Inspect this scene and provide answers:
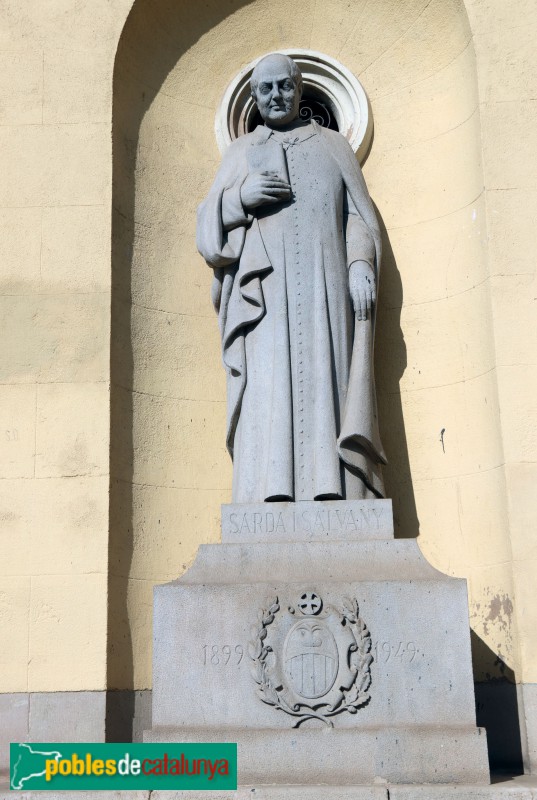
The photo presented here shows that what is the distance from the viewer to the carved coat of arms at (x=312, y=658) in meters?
6.24

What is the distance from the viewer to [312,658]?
6293 mm

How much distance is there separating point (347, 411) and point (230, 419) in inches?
29.1

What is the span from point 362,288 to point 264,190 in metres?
0.82

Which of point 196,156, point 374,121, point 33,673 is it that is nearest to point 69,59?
point 196,156

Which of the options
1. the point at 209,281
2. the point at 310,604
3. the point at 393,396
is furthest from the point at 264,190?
the point at 310,604

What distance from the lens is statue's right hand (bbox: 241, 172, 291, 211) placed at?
7375 millimetres

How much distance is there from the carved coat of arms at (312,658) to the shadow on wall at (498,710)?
139cm

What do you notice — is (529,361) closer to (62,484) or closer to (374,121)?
(374,121)

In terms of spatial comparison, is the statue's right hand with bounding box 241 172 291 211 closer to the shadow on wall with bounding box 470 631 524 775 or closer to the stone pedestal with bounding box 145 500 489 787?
the stone pedestal with bounding box 145 500 489 787

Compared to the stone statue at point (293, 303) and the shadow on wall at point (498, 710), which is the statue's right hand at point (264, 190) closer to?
the stone statue at point (293, 303)

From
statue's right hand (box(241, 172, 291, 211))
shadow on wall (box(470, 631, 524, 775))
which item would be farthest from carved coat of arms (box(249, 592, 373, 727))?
→ statue's right hand (box(241, 172, 291, 211))

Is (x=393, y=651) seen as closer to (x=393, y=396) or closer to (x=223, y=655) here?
(x=223, y=655)

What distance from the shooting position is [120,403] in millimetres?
8062

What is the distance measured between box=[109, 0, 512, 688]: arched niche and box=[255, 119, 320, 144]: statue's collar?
45.3 inches
